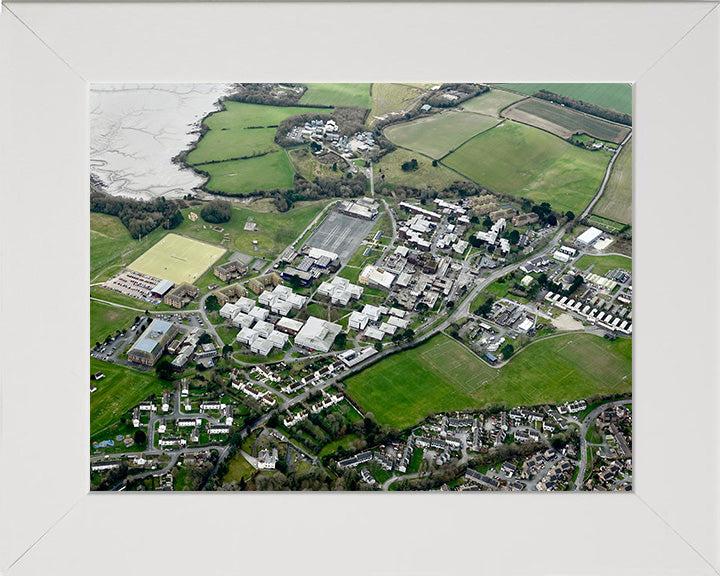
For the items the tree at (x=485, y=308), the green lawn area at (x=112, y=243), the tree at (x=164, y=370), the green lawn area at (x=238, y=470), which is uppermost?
the green lawn area at (x=112, y=243)

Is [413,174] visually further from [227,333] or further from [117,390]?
[117,390]

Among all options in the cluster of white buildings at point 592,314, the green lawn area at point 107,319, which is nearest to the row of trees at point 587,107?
the cluster of white buildings at point 592,314

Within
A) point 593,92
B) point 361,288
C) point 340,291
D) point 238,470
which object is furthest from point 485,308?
point 593,92

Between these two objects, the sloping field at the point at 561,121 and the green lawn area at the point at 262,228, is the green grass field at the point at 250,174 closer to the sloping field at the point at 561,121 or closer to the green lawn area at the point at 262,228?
the green lawn area at the point at 262,228

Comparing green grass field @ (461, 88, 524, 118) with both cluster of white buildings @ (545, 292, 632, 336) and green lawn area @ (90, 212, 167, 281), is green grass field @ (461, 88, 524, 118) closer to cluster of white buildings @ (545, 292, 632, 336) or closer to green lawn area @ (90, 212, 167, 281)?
cluster of white buildings @ (545, 292, 632, 336)

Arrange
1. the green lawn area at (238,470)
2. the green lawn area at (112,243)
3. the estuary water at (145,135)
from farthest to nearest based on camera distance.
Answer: the estuary water at (145,135)
the green lawn area at (112,243)
the green lawn area at (238,470)
